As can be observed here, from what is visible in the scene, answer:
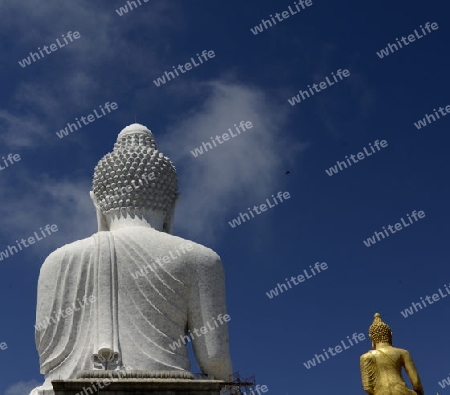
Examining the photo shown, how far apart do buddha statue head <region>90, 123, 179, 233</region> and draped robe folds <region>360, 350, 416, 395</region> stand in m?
6.47

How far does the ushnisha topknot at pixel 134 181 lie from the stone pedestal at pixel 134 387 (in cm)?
426

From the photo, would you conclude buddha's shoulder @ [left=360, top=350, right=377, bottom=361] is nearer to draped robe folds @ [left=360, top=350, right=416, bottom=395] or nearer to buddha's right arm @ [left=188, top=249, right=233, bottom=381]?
draped robe folds @ [left=360, top=350, right=416, bottom=395]

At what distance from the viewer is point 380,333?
34.5 feet

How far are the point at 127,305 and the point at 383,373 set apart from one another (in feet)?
17.6

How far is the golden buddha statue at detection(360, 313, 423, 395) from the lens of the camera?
10.1 meters

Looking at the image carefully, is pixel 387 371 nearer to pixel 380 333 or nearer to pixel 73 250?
pixel 380 333

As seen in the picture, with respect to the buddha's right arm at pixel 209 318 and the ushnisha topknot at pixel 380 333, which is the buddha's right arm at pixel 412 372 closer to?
the ushnisha topknot at pixel 380 333

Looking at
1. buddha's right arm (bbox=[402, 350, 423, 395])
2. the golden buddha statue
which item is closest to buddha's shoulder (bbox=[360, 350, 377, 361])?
the golden buddha statue

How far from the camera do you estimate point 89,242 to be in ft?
48.0

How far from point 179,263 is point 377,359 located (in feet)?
16.8

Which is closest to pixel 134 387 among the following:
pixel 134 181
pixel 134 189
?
pixel 134 189

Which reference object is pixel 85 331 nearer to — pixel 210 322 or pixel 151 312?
pixel 151 312

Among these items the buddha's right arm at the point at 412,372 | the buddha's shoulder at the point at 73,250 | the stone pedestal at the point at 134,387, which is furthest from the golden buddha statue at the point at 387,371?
the buddha's shoulder at the point at 73,250

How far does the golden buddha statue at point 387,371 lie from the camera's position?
33.2ft
